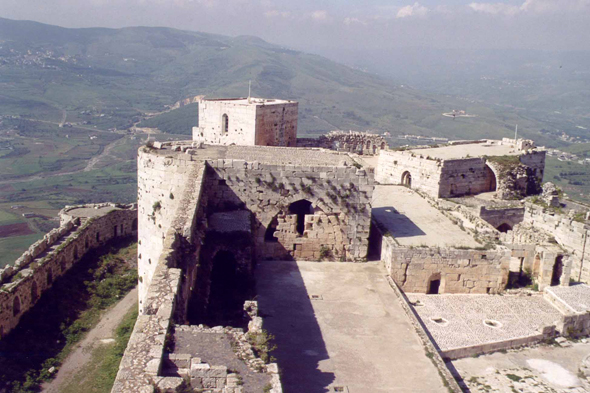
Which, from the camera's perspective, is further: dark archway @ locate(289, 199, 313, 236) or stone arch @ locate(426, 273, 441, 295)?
dark archway @ locate(289, 199, 313, 236)

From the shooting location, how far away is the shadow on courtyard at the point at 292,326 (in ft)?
35.5

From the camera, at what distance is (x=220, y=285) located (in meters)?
14.4

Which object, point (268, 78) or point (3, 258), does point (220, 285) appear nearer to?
point (3, 258)

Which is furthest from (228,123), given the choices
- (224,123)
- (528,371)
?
(528,371)

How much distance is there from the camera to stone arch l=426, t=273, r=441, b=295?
16.5 meters

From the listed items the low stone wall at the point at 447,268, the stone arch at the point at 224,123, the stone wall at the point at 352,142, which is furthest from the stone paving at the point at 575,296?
the stone wall at the point at 352,142

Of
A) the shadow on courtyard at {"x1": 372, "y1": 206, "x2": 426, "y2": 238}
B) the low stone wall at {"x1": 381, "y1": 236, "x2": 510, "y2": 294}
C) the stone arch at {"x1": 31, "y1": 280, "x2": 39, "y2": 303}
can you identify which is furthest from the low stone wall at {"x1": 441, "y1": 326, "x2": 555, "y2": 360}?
the stone arch at {"x1": 31, "y1": 280, "x2": 39, "y2": 303}

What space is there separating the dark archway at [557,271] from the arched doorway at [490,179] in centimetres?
1001

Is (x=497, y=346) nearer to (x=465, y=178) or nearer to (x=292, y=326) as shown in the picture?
(x=292, y=326)

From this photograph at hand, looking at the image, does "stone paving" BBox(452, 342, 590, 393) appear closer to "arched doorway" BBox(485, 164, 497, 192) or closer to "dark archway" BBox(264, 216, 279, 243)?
"dark archway" BBox(264, 216, 279, 243)

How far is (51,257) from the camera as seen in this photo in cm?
2505

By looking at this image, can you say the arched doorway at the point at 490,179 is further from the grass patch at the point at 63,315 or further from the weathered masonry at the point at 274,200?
the grass patch at the point at 63,315

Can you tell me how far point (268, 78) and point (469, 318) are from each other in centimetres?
18965

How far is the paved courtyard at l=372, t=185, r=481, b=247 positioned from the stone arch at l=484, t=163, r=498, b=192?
16.6 ft
